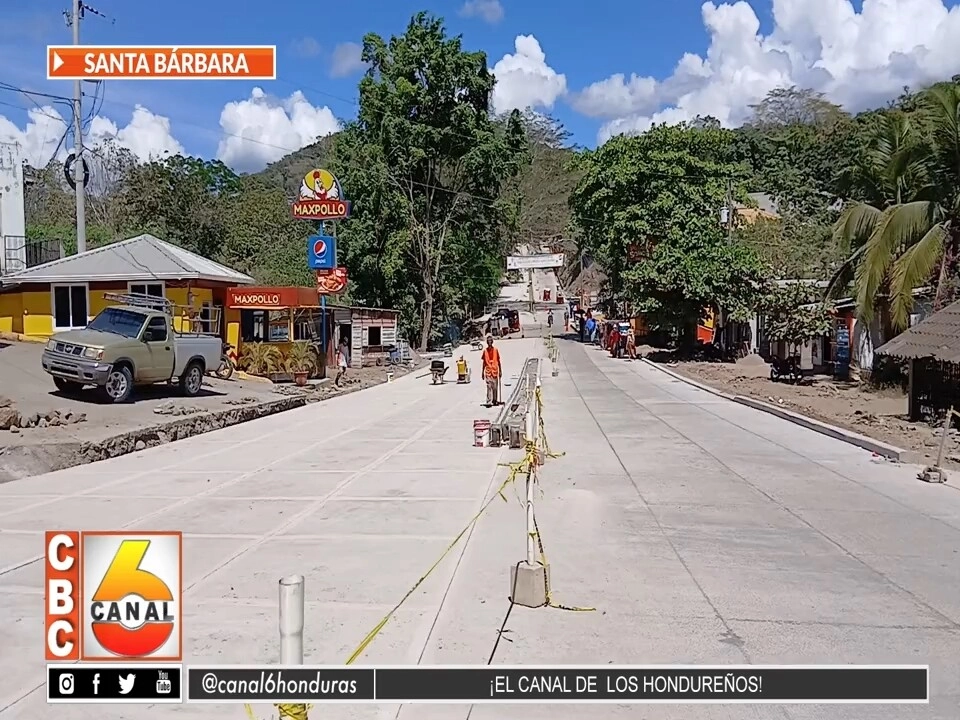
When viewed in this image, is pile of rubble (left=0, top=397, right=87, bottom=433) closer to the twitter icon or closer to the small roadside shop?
the twitter icon

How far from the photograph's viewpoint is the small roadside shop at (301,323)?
106 ft

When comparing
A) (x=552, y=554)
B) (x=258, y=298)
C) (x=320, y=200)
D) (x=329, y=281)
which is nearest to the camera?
(x=552, y=554)

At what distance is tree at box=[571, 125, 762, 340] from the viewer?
141ft

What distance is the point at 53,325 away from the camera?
29859 mm

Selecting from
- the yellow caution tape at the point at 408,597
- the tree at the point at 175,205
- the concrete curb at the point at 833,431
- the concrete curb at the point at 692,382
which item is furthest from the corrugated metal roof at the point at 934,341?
the tree at the point at 175,205

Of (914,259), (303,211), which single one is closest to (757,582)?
(914,259)

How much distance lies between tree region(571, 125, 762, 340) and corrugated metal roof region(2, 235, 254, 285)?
22.9 m

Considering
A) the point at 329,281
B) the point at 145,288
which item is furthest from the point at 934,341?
the point at 329,281

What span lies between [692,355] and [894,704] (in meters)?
42.3

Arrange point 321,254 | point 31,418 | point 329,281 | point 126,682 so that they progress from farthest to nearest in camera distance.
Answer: point 321,254, point 329,281, point 31,418, point 126,682

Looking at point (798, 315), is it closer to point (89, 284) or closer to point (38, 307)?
point (89, 284)

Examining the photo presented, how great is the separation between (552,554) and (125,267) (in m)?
24.6

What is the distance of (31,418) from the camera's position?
653 inches

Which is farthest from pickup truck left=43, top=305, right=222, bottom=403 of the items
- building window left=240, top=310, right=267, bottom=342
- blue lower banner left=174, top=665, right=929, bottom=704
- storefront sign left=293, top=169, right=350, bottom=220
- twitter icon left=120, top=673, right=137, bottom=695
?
storefront sign left=293, top=169, right=350, bottom=220
